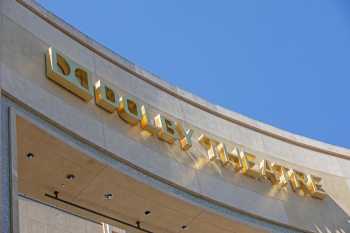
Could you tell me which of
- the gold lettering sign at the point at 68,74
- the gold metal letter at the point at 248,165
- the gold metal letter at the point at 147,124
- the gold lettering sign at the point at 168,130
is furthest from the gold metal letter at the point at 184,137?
the gold lettering sign at the point at 68,74

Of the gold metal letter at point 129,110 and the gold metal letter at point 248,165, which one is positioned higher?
the gold metal letter at point 129,110

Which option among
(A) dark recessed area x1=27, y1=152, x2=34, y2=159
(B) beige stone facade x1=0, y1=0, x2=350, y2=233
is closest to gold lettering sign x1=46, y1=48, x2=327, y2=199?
(B) beige stone facade x1=0, y1=0, x2=350, y2=233

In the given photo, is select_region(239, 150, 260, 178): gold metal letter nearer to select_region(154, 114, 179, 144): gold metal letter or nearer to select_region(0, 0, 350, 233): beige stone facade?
select_region(0, 0, 350, 233): beige stone facade

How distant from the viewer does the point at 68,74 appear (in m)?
12.1

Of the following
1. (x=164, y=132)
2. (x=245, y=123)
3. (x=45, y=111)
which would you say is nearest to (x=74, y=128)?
(x=45, y=111)

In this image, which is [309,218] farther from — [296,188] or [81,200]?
[81,200]

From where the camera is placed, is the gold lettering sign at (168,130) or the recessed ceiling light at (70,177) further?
the gold lettering sign at (168,130)

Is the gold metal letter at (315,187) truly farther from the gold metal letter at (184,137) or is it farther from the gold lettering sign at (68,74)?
the gold lettering sign at (68,74)

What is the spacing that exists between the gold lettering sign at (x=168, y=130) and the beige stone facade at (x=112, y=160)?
0.12 m

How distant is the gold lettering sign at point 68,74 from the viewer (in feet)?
38.3

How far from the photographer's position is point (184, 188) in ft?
42.3

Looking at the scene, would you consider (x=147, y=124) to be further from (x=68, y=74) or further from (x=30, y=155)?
(x=30, y=155)

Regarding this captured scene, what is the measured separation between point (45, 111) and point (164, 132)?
3.13 meters

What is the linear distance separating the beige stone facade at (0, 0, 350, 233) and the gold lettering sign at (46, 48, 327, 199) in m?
0.12
